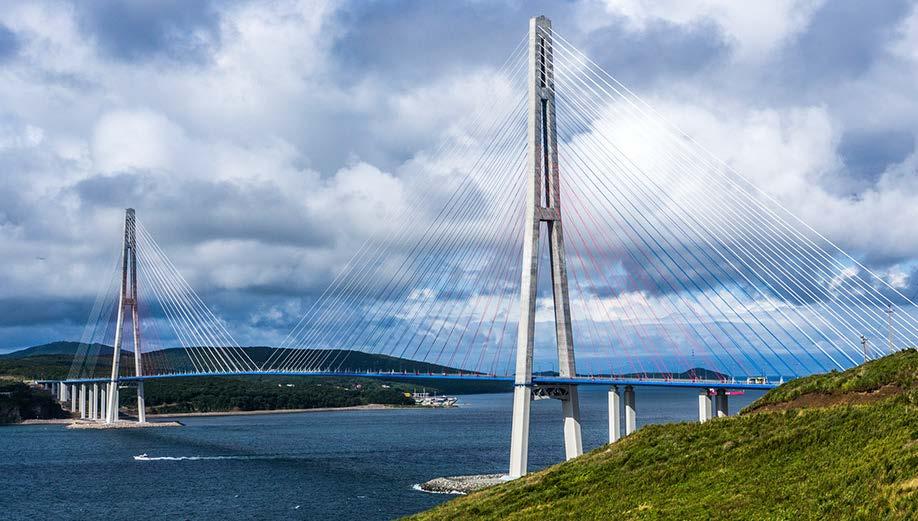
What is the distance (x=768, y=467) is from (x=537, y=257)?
28.0 meters

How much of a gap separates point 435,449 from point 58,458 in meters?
33.9

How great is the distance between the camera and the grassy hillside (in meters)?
21.6

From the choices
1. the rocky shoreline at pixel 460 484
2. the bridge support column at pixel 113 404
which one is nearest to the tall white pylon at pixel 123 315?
the bridge support column at pixel 113 404

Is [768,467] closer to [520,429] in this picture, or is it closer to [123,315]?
[520,429]

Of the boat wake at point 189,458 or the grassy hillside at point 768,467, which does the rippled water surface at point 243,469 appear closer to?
the boat wake at point 189,458

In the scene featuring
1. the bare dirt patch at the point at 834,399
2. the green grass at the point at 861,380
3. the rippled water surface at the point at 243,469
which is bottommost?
the rippled water surface at the point at 243,469

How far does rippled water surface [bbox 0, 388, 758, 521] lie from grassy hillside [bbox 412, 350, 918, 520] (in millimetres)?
19248

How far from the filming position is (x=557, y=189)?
54844 mm

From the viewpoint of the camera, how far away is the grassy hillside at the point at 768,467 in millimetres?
21609

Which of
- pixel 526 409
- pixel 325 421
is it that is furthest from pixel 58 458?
pixel 325 421

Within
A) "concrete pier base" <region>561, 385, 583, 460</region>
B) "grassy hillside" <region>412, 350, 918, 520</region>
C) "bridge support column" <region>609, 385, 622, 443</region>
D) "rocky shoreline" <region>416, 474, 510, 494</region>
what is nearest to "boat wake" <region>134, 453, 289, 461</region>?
"rocky shoreline" <region>416, 474, 510, 494</region>

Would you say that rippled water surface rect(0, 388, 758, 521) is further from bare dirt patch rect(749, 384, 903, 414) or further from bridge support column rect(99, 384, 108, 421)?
bare dirt patch rect(749, 384, 903, 414)

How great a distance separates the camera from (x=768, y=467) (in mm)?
26031

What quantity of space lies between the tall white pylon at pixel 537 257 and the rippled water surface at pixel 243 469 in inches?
284
